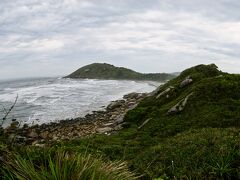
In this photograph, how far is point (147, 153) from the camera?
1400 centimetres

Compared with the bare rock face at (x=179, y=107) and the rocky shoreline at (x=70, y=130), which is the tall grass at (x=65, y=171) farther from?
the rocky shoreline at (x=70, y=130)

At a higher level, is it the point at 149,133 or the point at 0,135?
the point at 0,135

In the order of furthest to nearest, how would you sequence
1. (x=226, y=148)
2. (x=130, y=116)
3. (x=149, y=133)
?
(x=130, y=116)
(x=149, y=133)
(x=226, y=148)

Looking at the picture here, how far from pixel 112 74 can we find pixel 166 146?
154 m

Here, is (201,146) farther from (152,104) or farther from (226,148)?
(152,104)

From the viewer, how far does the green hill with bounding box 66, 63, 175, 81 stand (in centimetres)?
15381

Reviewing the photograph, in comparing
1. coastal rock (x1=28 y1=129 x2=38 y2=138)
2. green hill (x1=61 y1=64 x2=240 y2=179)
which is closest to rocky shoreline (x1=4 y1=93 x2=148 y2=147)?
coastal rock (x1=28 y1=129 x2=38 y2=138)

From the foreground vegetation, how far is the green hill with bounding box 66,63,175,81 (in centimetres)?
12127

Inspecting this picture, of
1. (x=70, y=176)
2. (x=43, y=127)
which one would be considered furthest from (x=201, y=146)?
(x=43, y=127)

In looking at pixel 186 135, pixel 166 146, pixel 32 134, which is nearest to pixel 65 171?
pixel 166 146

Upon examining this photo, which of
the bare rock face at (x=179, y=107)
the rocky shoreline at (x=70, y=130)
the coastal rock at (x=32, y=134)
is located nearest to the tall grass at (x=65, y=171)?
the bare rock face at (x=179, y=107)

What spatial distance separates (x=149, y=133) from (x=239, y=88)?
6.82m

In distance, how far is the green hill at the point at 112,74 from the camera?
153812 mm

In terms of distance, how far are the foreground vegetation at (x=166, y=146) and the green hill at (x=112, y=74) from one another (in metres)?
121
